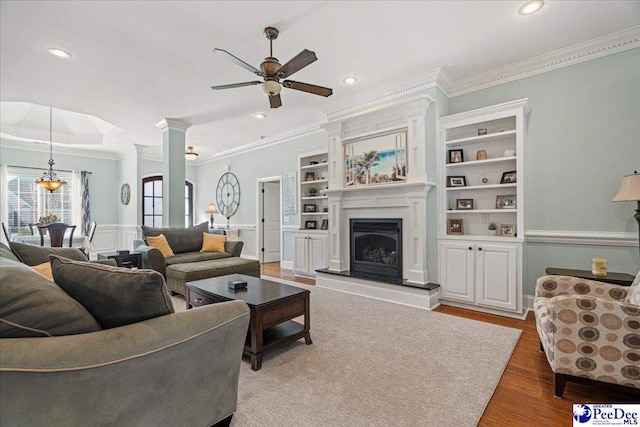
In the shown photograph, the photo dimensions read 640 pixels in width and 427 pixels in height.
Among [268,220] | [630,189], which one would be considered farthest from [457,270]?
[268,220]

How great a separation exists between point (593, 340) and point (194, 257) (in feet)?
15.0

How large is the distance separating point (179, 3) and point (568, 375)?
153 inches

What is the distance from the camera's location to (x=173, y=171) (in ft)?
18.2

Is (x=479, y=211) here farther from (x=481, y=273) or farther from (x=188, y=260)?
(x=188, y=260)

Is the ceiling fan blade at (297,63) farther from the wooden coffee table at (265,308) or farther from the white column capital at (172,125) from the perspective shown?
the white column capital at (172,125)

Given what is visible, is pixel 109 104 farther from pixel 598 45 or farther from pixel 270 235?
pixel 598 45

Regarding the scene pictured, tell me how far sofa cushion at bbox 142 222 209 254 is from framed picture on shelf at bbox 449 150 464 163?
420 cm

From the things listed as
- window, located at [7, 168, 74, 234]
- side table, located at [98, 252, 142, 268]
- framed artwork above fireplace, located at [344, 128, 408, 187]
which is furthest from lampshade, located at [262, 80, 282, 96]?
Result: window, located at [7, 168, 74, 234]

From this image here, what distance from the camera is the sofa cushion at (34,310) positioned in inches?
42.0

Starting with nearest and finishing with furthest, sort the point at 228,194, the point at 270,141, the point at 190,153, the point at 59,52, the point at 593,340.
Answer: the point at 593,340 → the point at 59,52 → the point at 270,141 → the point at 190,153 → the point at 228,194

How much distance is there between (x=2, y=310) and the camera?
106cm

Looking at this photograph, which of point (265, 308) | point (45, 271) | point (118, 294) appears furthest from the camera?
point (265, 308)

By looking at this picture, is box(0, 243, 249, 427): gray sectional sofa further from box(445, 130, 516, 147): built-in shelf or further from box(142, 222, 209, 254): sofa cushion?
box(142, 222, 209, 254): sofa cushion

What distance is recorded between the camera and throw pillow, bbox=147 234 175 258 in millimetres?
4594
